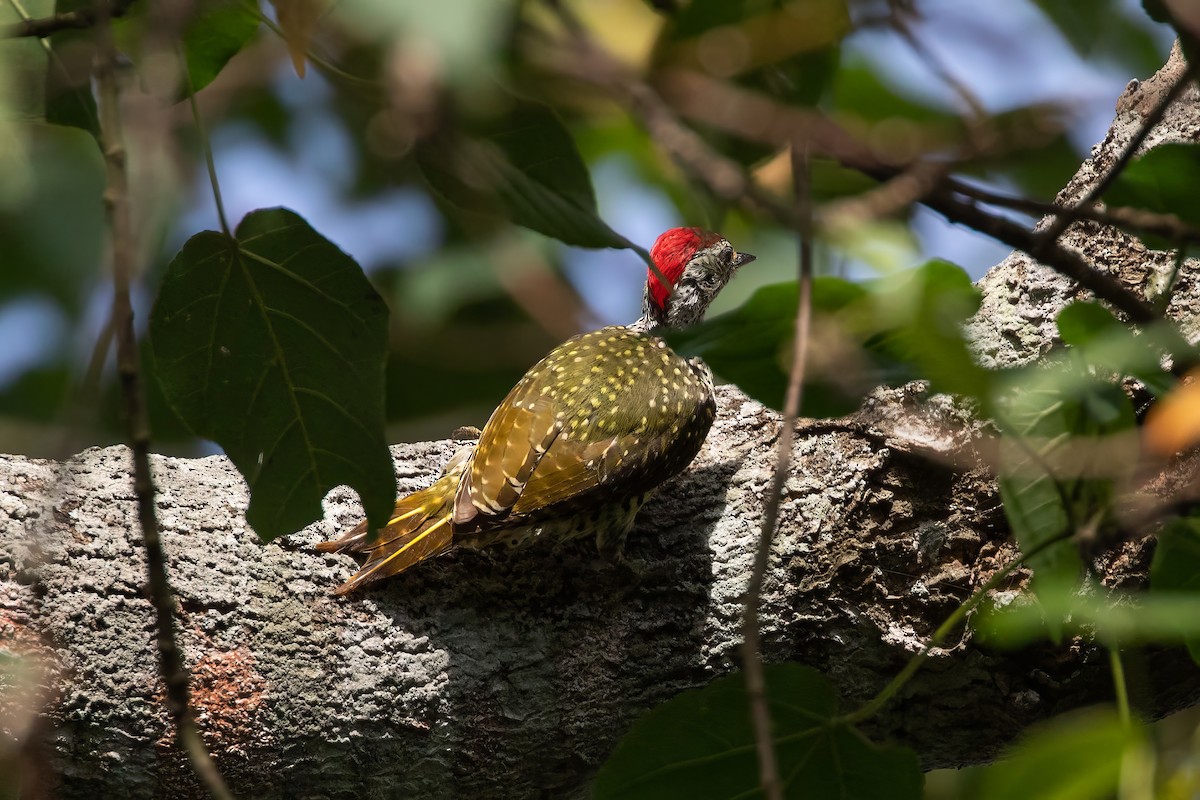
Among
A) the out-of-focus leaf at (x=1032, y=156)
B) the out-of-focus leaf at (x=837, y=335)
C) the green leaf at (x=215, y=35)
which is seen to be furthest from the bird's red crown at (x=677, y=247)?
the out-of-focus leaf at (x=837, y=335)

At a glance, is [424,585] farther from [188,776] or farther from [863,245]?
[863,245]

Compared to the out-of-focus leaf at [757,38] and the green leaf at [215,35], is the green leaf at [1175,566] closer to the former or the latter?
the out-of-focus leaf at [757,38]

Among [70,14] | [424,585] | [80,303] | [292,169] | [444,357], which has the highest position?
[292,169]

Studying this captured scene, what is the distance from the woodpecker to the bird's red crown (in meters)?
0.65

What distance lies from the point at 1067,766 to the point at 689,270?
3484 mm

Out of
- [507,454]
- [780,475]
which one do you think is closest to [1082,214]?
[780,475]

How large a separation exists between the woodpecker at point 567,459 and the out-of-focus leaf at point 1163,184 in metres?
1.23

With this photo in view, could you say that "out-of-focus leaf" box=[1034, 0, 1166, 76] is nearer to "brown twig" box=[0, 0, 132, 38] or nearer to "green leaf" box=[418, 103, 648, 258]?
"green leaf" box=[418, 103, 648, 258]

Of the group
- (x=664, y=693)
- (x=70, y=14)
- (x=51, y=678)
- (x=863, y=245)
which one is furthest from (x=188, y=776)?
(x=863, y=245)

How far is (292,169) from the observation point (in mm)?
4555

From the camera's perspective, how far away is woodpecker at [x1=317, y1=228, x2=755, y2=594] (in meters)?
2.93

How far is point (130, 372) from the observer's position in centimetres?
147

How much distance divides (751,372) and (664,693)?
1329 millimetres

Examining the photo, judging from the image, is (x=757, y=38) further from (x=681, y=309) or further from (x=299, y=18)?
(x=681, y=309)
